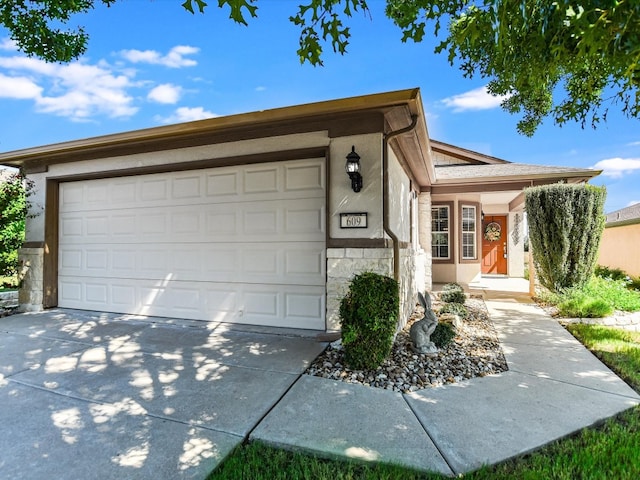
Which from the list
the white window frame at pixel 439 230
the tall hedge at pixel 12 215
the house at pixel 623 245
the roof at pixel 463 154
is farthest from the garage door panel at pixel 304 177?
the house at pixel 623 245

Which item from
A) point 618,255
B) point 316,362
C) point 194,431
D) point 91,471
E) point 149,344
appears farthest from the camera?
point 618,255

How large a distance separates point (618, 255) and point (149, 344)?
1541 cm

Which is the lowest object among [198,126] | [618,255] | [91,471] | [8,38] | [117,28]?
[91,471]

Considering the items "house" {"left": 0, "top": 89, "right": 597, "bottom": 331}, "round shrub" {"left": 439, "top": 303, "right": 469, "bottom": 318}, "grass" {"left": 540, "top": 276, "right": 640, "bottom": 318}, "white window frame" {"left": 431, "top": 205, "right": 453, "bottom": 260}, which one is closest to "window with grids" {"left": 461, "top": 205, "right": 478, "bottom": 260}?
"white window frame" {"left": 431, "top": 205, "right": 453, "bottom": 260}

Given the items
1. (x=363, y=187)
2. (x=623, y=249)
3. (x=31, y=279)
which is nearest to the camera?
(x=363, y=187)

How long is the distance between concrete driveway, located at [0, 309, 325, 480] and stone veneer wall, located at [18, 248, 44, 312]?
4.12 ft

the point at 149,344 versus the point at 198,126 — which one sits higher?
the point at 198,126

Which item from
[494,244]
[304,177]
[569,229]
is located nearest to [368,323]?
[304,177]

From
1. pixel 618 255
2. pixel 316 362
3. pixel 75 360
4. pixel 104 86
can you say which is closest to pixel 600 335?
pixel 316 362

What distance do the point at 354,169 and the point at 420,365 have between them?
236 cm

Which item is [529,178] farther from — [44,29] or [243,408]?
[44,29]

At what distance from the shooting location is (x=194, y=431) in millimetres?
2352

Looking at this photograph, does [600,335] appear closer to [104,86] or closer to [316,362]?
[316,362]

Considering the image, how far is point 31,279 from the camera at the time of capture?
626cm
